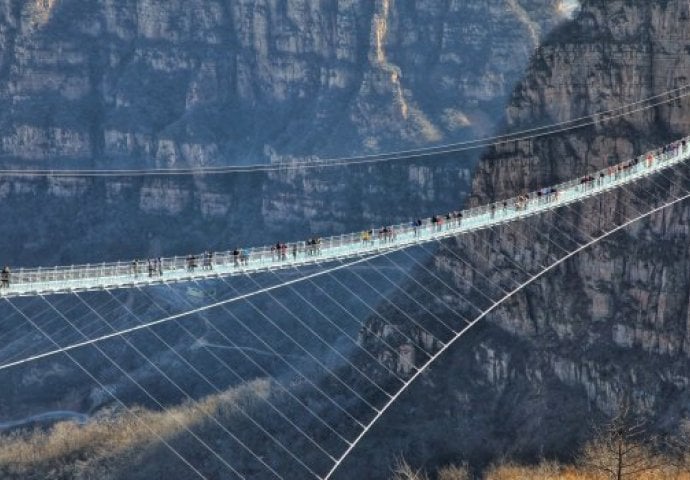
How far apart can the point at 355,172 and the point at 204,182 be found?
13074 mm

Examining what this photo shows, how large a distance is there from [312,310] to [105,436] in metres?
21.5

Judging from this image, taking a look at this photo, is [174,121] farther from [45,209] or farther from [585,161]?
[585,161]

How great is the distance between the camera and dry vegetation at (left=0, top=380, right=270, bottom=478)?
3152 inches

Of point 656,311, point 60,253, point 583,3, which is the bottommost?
point 60,253

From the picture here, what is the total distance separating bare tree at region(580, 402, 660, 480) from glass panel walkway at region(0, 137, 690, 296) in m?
10.3

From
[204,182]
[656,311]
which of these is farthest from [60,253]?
[656,311]

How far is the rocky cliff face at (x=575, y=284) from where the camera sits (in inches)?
2901

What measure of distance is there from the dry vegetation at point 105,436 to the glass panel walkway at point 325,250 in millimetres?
14993

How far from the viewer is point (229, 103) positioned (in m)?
130

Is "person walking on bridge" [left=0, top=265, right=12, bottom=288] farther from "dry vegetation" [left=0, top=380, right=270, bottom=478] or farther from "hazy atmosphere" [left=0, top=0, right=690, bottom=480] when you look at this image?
"dry vegetation" [left=0, top=380, right=270, bottom=478]

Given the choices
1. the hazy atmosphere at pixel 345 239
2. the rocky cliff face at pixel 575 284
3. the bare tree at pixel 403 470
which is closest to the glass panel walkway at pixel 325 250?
the hazy atmosphere at pixel 345 239

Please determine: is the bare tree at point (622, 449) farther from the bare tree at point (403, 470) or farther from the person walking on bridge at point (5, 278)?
the person walking on bridge at point (5, 278)

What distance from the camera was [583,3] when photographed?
8012cm

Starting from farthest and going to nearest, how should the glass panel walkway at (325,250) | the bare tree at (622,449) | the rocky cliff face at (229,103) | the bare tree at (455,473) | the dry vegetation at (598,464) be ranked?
the rocky cliff face at (229,103) < the bare tree at (455,473) < the dry vegetation at (598,464) < the glass panel walkway at (325,250) < the bare tree at (622,449)
